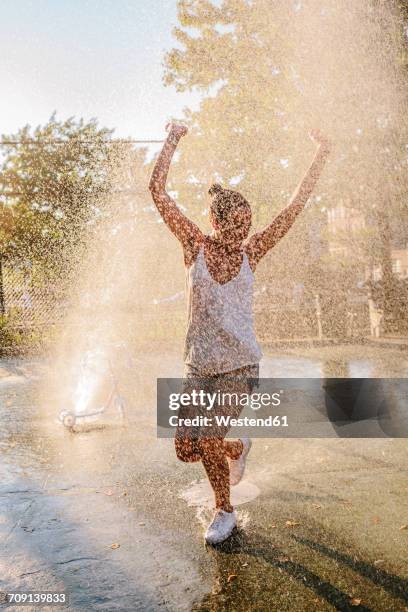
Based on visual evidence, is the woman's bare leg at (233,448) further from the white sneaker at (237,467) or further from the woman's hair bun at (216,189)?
the woman's hair bun at (216,189)

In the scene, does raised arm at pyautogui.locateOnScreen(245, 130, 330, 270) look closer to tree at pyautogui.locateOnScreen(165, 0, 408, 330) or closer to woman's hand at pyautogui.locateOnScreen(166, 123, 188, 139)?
woman's hand at pyautogui.locateOnScreen(166, 123, 188, 139)

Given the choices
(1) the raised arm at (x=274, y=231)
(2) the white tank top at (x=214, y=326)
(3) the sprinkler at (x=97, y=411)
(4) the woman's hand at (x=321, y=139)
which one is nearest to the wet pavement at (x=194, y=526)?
(3) the sprinkler at (x=97, y=411)

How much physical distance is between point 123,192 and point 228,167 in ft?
30.9

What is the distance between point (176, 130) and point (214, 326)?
1.07m

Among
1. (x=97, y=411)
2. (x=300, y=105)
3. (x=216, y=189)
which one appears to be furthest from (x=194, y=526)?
(x=300, y=105)

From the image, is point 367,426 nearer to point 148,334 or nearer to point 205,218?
point 148,334

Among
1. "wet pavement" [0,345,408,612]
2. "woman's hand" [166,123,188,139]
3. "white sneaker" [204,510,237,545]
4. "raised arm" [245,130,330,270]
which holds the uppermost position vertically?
"woman's hand" [166,123,188,139]

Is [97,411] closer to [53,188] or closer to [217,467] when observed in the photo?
[217,467]

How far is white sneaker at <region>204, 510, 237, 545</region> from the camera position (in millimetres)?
3281

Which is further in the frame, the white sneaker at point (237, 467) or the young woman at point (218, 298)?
the white sneaker at point (237, 467)

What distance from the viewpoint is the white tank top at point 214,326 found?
306 centimetres

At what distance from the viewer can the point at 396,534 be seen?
3371 millimetres

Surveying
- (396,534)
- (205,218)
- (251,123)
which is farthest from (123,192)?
(396,534)

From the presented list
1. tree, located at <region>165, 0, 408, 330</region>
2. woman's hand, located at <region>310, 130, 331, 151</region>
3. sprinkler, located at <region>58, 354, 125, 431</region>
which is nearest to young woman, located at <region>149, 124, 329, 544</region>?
woman's hand, located at <region>310, 130, 331, 151</region>
